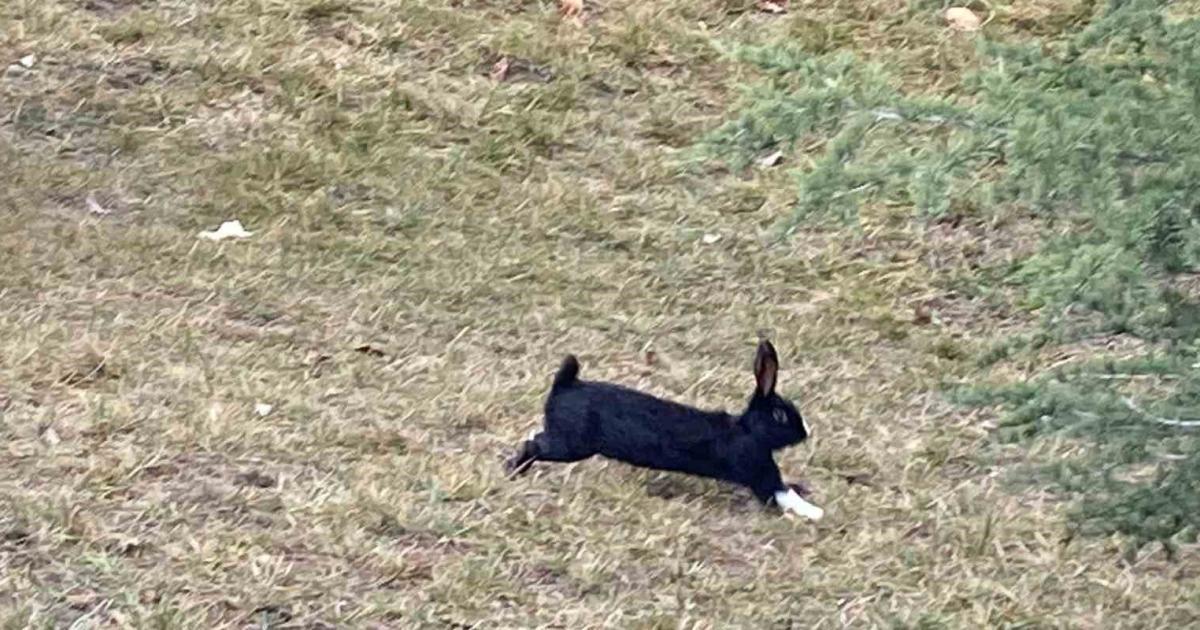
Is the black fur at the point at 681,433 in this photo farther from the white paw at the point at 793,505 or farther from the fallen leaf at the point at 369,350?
the fallen leaf at the point at 369,350

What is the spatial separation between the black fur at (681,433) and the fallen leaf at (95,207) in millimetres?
2152

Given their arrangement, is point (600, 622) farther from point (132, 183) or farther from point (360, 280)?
point (132, 183)

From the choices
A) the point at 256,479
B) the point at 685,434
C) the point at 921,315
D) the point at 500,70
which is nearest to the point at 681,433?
the point at 685,434

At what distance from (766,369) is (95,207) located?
2542 mm

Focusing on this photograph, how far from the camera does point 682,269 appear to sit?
205 inches

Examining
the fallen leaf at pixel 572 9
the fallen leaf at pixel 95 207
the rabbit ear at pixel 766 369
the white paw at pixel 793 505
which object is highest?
the rabbit ear at pixel 766 369

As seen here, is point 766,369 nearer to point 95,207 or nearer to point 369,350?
point 369,350

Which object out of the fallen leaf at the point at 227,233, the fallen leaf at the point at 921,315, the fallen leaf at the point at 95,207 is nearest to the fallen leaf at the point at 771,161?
the fallen leaf at the point at 921,315

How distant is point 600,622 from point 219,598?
693 mm

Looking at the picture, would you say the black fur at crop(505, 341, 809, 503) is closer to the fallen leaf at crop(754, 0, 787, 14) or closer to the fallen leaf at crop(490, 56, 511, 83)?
the fallen leaf at crop(490, 56, 511, 83)

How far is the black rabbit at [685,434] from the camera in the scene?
3.72m

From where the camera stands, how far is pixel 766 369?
3680 mm

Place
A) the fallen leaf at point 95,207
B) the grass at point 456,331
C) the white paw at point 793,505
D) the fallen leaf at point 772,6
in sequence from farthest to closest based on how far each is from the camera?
the fallen leaf at point 772,6 → the fallen leaf at point 95,207 → the white paw at point 793,505 → the grass at point 456,331

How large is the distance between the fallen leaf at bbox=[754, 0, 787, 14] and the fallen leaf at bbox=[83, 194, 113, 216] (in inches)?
101
